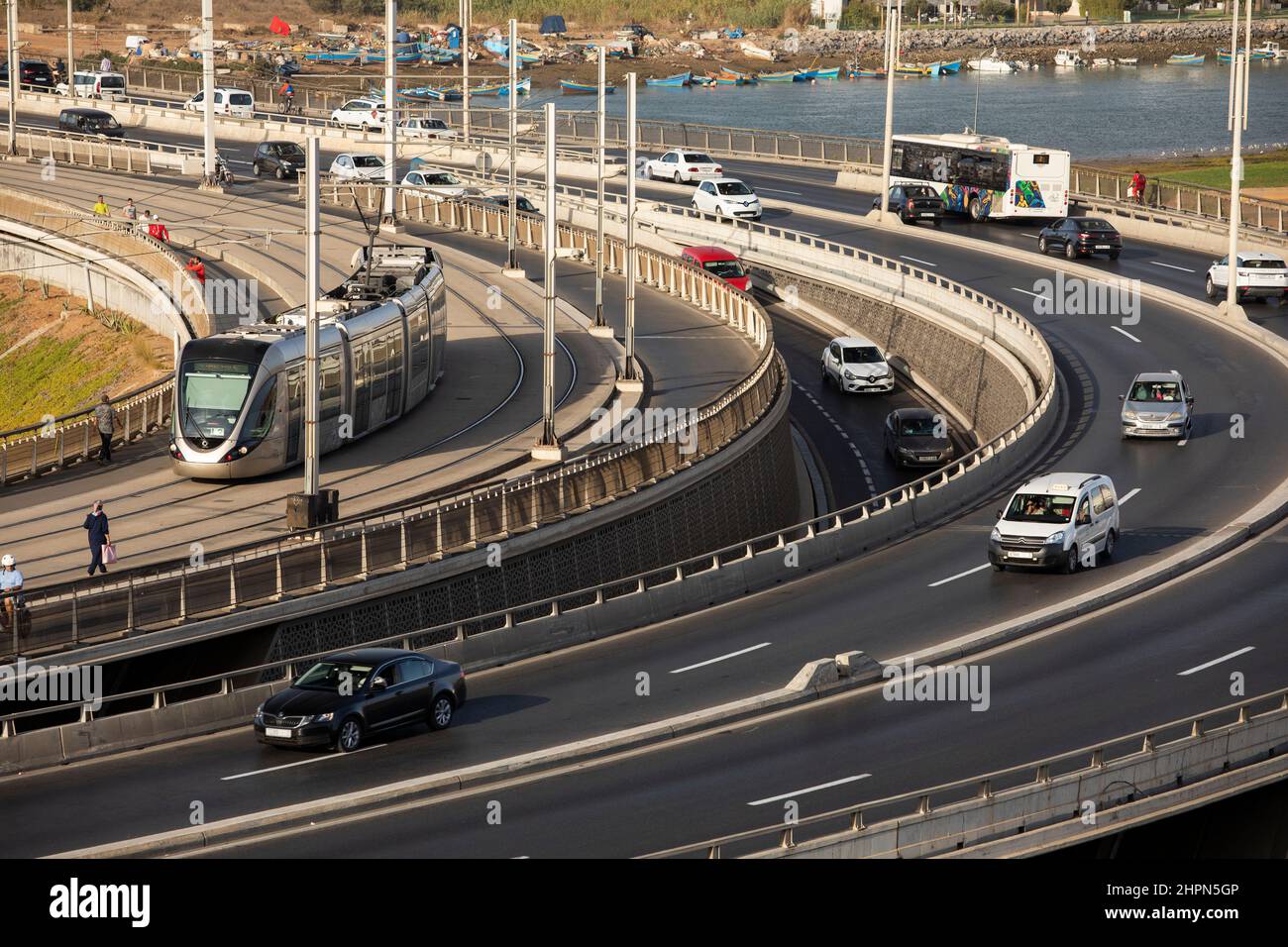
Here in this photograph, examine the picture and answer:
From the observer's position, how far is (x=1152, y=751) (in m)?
21.8

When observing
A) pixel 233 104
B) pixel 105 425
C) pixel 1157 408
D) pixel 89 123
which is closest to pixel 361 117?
pixel 233 104

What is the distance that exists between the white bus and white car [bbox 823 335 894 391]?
15063 mm

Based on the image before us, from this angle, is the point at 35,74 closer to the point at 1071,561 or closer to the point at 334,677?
the point at 1071,561


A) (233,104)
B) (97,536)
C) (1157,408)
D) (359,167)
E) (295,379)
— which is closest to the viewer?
(97,536)

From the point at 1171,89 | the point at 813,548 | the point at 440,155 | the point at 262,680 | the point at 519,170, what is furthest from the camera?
the point at 1171,89

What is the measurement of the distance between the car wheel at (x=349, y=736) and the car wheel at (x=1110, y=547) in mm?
15340

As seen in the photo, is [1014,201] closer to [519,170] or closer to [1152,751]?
[519,170]

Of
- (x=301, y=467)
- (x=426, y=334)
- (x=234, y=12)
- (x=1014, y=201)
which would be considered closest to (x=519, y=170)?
(x=1014, y=201)

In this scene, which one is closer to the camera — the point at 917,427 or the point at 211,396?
the point at 211,396

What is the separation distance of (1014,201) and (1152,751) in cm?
4927

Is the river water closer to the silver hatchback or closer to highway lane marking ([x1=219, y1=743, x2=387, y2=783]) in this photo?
the silver hatchback

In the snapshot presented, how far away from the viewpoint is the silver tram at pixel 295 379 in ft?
114

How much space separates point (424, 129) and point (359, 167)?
1387 centimetres

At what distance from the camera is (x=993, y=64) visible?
194m
